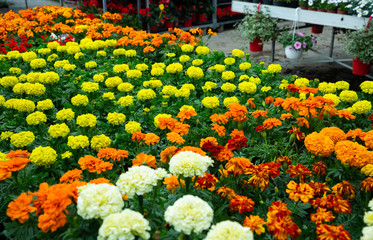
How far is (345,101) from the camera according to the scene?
2.66 meters

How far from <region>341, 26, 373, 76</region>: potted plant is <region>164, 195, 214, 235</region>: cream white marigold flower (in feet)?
14.3

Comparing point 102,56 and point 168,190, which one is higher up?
point 102,56

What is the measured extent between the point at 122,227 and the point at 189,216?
0.21 metres

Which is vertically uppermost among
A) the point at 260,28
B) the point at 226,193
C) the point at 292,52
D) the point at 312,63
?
the point at 260,28

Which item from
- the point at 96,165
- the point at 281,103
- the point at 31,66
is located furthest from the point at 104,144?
the point at 31,66

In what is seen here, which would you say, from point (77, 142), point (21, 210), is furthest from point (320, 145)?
point (21, 210)

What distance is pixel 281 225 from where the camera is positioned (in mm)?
1341

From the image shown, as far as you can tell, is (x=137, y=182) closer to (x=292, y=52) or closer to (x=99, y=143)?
(x=99, y=143)

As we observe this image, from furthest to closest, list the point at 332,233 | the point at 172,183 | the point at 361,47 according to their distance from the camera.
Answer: the point at 361,47
the point at 172,183
the point at 332,233

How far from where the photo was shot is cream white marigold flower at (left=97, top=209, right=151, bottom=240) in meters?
1.15

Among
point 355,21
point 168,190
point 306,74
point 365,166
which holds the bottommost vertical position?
point 306,74

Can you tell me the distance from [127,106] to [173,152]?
36.4 inches

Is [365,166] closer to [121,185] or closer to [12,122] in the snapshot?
[121,185]

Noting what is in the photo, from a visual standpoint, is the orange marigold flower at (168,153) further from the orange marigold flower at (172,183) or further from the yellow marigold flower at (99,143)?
the yellow marigold flower at (99,143)
